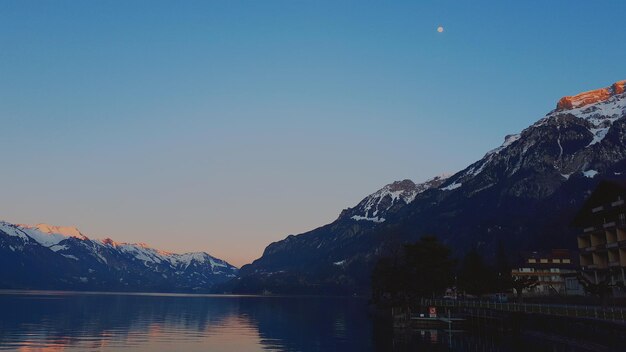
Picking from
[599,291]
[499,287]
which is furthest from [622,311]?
[499,287]

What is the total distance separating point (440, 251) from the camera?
386 feet

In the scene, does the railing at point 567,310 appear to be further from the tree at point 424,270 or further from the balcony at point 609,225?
the balcony at point 609,225

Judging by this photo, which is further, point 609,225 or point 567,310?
point 609,225

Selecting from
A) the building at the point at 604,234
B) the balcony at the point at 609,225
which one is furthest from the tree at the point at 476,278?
the balcony at the point at 609,225

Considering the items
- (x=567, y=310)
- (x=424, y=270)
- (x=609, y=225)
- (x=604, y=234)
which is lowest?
(x=567, y=310)

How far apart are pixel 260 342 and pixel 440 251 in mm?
49644

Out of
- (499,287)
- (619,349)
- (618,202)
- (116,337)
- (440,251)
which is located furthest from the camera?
(499,287)

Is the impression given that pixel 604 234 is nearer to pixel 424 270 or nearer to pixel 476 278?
pixel 424 270

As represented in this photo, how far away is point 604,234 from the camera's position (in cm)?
11269

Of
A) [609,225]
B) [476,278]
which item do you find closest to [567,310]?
[609,225]

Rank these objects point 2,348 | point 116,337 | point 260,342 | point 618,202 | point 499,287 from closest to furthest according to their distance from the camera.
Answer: point 2,348 → point 260,342 → point 116,337 → point 618,202 → point 499,287

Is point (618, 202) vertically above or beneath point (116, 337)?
above

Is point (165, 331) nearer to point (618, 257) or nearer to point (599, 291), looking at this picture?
point (599, 291)

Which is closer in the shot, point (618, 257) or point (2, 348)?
point (2, 348)
